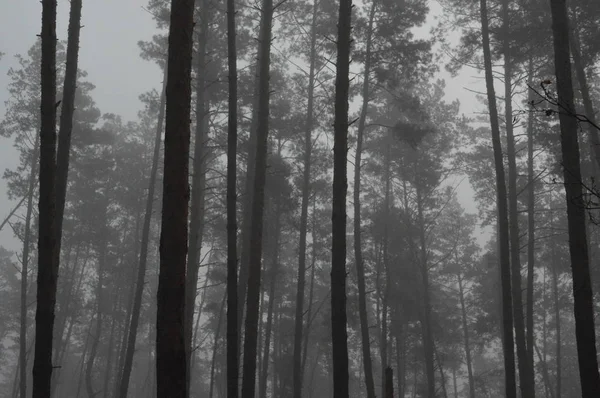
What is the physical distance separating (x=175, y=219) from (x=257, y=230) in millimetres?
6029

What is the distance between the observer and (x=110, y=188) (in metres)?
30.2

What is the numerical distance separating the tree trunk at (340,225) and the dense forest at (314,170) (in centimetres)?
3

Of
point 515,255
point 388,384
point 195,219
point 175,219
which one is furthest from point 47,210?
point 515,255

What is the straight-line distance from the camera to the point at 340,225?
400 inches

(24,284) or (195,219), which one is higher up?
(195,219)

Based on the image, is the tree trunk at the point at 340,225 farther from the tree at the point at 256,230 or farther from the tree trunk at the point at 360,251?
the tree trunk at the point at 360,251

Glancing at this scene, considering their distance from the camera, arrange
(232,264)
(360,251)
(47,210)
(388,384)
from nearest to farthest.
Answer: (47,210) < (388,384) < (232,264) < (360,251)

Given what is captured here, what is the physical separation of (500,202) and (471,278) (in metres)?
21.5

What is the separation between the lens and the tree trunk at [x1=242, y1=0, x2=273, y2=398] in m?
11.0

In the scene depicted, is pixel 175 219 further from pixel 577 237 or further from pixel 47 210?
pixel 577 237

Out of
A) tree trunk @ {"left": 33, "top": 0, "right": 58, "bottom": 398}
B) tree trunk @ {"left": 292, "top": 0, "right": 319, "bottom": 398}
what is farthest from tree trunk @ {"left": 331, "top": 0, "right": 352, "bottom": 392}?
tree trunk @ {"left": 292, "top": 0, "right": 319, "bottom": 398}

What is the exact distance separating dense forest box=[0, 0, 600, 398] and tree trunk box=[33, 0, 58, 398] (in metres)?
0.03

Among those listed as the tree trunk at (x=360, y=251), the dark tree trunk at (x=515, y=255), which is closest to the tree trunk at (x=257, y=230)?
the tree trunk at (x=360, y=251)

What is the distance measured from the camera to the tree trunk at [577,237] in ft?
26.7
